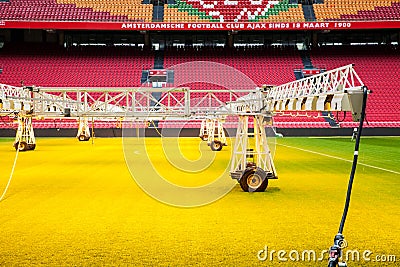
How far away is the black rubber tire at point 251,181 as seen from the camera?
13.1m

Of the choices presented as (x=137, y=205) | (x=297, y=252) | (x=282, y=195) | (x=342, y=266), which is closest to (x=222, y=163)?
(x=282, y=195)

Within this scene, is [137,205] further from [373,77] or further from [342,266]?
[373,77]

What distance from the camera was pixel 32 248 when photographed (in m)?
7.59

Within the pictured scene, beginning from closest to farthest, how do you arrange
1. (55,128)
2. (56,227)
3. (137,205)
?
(56,227) → (137,205) → (55,128)

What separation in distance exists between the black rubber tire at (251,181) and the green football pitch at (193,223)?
268 millimetres

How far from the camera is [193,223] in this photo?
9414mm

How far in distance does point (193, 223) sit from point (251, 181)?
13.2 ft

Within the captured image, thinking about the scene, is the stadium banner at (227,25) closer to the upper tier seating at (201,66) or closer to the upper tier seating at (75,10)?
the upper tier seating at (75,10)

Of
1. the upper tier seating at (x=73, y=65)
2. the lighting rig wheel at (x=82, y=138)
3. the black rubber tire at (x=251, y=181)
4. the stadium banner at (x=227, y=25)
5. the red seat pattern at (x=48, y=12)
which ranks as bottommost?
the lighting rig wheel at (x=82, y=138)

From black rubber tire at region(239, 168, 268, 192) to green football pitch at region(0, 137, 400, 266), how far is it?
27 cm

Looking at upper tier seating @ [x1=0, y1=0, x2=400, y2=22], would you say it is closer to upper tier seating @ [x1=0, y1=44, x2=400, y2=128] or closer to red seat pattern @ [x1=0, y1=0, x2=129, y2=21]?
red seat pattern @ [x1=0, y1=0, x2=129, y2=21]

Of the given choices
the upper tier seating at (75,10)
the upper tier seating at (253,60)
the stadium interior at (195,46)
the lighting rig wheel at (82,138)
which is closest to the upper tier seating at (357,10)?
the stadium interior at (195,46)

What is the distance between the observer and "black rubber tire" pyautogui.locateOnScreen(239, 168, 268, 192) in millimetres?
13117

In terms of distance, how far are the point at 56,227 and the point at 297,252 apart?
4.20 meters
